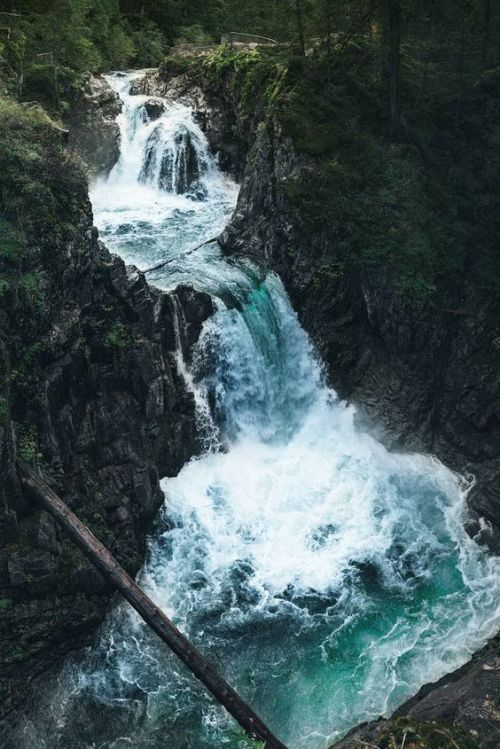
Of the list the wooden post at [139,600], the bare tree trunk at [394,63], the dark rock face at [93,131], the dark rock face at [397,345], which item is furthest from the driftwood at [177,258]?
the wooden post at [139,600]

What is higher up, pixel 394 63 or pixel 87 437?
pixel 394 63

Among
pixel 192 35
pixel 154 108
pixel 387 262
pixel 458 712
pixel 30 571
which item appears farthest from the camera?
pixel 192 35

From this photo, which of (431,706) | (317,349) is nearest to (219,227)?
(317,349)

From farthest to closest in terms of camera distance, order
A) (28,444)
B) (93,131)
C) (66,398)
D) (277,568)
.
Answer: (93,131) → (277,568) → (66,398) → (28,444)

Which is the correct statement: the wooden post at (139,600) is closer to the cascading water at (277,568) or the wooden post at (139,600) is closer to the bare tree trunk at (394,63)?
the cascading water at (277,568)

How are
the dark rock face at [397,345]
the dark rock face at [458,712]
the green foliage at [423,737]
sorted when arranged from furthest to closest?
the dark rock face at [397,345]
the dark rock face at [458,712]
the green foliage at [423,737]

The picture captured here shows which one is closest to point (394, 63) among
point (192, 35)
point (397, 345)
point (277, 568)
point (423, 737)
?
point (397, 345)

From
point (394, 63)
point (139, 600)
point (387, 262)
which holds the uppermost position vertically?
point (394, 63)

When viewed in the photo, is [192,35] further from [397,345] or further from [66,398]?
[66,398]
